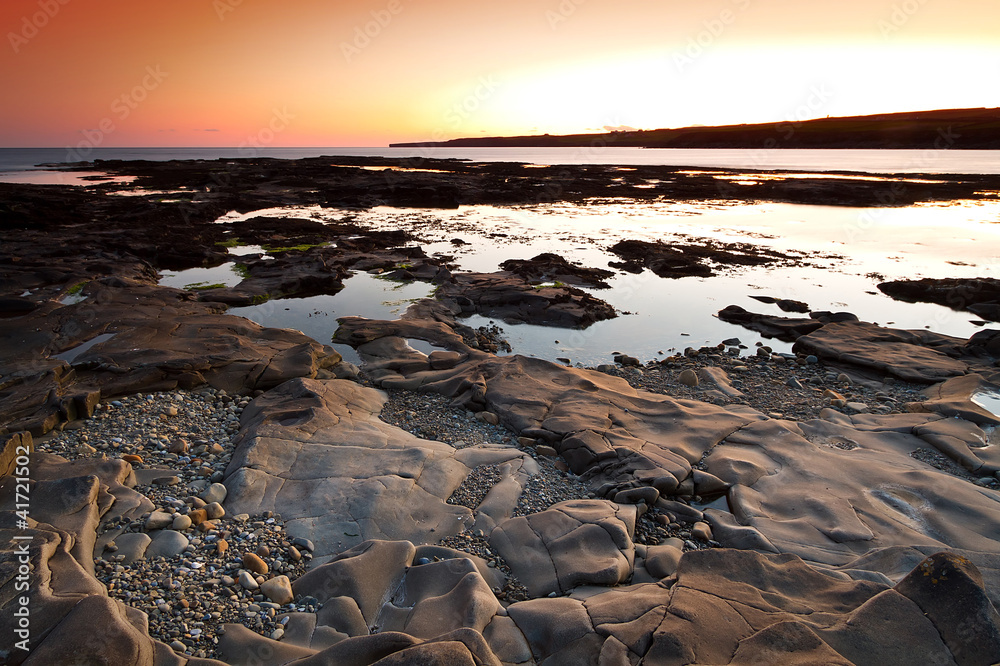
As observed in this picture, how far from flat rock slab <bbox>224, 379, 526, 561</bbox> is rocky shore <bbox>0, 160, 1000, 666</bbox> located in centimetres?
4

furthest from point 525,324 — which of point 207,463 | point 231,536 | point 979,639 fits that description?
point 979,639

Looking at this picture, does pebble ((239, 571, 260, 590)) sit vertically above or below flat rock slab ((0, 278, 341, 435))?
below

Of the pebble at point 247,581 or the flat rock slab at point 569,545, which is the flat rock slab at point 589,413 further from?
the pebble at point 247,581

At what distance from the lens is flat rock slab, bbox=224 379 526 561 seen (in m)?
5.36

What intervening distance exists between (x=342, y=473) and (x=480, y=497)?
1.69 metres

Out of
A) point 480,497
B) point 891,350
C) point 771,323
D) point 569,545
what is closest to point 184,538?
point 480,497

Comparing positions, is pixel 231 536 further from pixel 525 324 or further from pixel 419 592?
pixel 525 324

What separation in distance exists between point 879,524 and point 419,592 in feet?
16.1

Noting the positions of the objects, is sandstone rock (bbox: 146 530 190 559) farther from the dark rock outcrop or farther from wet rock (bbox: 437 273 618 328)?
the dark rock outcrop

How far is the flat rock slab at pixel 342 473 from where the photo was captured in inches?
211

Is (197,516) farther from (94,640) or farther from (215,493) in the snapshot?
(94,640)

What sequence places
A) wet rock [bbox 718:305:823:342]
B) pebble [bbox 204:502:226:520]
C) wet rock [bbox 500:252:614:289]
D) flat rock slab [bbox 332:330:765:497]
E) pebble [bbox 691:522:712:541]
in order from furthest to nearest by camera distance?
wet rock [bbox 500:252:614:289]
wet rock [bbox 718:305:823:342]
flat rock slab [bbox 332:330:765:497]
pebble [bbox 691:522:712:541]
pebble [bbox 204:502:226:520]

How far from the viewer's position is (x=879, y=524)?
558 cm

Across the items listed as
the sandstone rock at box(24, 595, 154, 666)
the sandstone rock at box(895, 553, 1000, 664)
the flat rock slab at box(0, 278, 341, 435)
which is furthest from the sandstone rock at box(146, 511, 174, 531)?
the sandstone rock at box(895, 553, 1000, 664)
